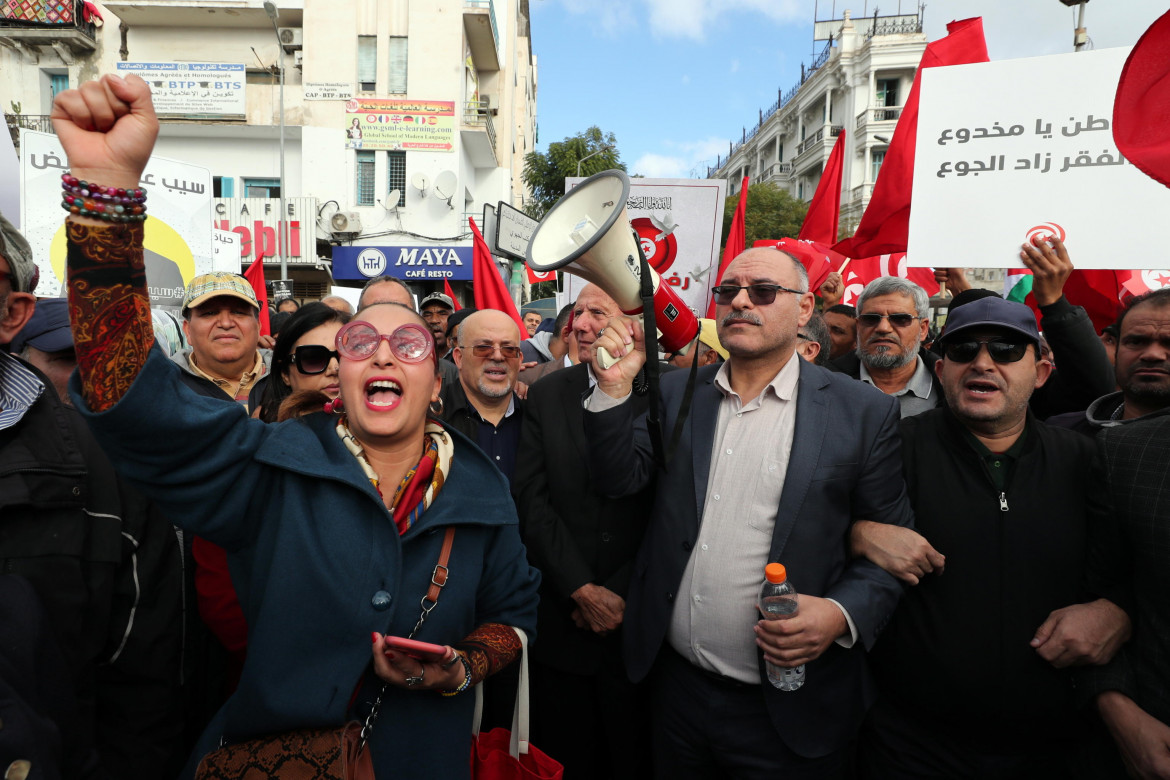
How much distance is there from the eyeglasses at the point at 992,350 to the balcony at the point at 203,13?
74.2 ft

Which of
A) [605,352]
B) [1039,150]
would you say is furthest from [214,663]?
[1039,150]

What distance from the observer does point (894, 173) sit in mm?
4605

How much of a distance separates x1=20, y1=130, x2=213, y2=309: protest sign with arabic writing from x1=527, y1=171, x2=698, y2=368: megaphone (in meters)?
3.89

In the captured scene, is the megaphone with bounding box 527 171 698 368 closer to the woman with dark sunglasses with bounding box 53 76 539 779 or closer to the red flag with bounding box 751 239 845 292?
the woman with dark sunglasses with bounding box 53 76 539 779

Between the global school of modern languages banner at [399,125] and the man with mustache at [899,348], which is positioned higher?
the global school of modern languages banner at [399,125]

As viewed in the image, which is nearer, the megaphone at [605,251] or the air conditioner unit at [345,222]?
the megaphone at [605,251]

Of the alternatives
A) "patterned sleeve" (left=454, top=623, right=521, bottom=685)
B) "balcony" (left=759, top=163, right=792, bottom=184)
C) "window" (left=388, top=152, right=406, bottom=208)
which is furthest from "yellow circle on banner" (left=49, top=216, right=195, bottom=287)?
"balcony" (left=759, top=163, right=792, bottom=184)

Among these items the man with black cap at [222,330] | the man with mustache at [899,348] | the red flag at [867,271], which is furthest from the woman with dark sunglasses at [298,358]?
the red flag at [867,271]

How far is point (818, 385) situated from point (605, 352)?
735 millimetres

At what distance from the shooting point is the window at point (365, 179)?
20.7 metres

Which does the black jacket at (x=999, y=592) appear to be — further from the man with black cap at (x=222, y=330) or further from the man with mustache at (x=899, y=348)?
the man with black cap at (x=222, y=330)

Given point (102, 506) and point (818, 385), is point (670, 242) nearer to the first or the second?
point (818, 385)

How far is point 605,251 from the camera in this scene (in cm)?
217

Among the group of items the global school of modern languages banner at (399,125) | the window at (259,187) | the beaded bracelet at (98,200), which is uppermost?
the global school of modern languages banner at (399,125)
